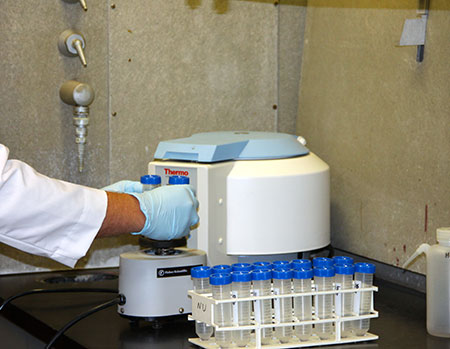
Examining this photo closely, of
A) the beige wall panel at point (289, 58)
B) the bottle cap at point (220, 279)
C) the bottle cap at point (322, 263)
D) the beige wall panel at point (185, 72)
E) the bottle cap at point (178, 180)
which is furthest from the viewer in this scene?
the beige wall panel at point (289, 58)

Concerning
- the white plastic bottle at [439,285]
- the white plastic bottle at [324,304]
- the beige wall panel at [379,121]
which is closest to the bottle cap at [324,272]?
the white plastic bottle at [324,304]

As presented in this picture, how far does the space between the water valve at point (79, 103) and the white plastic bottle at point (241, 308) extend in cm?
81

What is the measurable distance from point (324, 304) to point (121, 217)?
423 millimetres

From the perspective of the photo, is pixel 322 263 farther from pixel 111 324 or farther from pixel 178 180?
pixel 111 324

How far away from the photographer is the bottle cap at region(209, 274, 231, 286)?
48.3 inches

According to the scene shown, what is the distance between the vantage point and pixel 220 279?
123cm

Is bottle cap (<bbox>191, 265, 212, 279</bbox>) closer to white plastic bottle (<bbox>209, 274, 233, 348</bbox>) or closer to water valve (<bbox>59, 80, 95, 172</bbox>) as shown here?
white plastic bottle (<bbox>209, 274, 233, 348</bbox>)

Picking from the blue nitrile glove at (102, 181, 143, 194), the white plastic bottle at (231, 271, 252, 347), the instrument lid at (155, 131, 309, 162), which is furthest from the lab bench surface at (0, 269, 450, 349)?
the instrument lid at (155, 131, 309, 162)

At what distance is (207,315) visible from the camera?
4.10ft

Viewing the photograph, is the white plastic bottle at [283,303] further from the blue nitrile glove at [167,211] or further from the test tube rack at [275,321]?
the blue nitrile glove at [167,211]

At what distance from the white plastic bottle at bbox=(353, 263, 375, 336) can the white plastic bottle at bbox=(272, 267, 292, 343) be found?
134 mm

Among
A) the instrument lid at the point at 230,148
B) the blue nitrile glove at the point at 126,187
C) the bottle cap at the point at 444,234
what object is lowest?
the bottle cap at the point at 444,234

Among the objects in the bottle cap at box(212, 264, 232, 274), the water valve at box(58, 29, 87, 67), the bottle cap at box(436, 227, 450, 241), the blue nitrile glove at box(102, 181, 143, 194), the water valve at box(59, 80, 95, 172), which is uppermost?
the water valve at box(58, 29, 87, 67)

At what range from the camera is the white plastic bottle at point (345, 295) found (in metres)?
1.30
